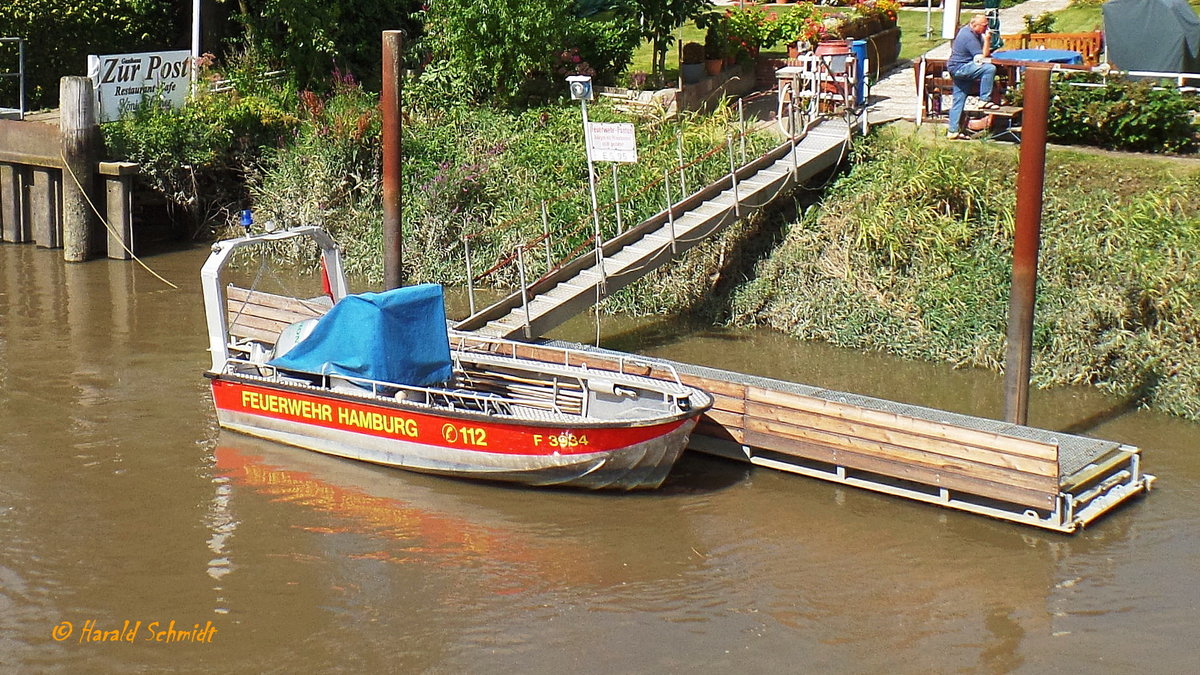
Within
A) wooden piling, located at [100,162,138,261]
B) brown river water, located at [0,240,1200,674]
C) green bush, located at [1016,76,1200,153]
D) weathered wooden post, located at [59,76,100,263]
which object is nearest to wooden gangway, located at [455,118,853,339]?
green bush, located at [1016,76,1200,153]

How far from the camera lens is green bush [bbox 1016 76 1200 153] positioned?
59.3 ft

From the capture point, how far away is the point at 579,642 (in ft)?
34.5

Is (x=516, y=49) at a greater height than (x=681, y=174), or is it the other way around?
(x=516, y=49)

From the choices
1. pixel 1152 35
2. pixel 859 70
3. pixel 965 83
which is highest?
pixel 1152 35

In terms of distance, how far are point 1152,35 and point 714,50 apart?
23.9ft

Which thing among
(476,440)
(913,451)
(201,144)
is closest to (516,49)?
(201,144)

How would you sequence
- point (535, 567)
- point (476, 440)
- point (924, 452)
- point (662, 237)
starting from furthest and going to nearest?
point (662, 237), point (476, 440), point (924, 452), point (535, 567)

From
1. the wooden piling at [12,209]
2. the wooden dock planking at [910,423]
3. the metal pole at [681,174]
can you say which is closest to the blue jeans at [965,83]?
the metal pole at [681,174]

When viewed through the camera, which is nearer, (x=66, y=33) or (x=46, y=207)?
(x=46, y=207)

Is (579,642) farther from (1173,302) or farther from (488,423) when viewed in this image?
(1173,302)

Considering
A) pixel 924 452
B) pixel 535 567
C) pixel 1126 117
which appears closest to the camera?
pixel 535 567

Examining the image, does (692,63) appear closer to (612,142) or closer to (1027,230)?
(612,142)

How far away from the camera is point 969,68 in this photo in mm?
19094

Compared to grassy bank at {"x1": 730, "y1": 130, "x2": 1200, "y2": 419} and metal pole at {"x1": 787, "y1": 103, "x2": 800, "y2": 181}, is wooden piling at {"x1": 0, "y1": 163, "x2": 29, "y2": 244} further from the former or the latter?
metal pole at {"x1": 787, "y1": 103, "x2": 800, "y2": 181}
